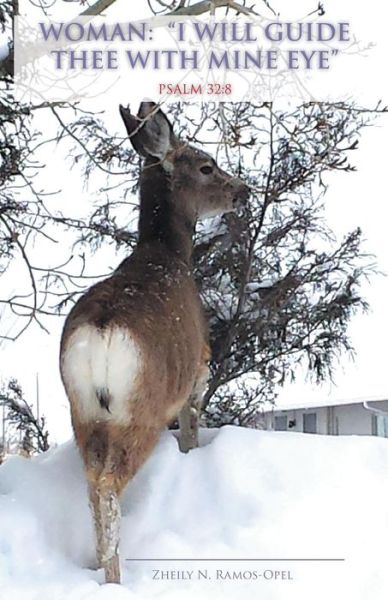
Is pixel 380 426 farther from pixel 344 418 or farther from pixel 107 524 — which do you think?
pixel 107 524

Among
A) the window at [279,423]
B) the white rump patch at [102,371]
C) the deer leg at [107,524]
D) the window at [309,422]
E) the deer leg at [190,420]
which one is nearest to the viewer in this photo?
the white rump patch at [102,371]

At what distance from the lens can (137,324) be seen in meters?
3.44

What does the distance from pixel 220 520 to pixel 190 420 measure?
0.76 meters

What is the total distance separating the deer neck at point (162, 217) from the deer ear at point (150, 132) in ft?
0.35

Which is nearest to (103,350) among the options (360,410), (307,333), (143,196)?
(143,196)

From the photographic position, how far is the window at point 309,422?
10467 millimetres

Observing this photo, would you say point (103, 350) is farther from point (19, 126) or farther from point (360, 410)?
point (360, 410)

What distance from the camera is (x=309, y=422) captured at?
10773mm

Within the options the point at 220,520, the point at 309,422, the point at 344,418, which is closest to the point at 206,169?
the point at 220,520

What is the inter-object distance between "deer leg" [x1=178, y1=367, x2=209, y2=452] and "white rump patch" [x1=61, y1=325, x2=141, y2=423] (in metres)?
1.05

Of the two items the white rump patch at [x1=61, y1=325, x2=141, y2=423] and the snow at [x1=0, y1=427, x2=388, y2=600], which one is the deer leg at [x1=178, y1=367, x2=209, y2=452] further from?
the white rump patch at [x1=61, y1=325, x2=141, y2=423]

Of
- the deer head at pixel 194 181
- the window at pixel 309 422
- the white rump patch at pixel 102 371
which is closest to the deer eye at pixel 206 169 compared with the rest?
the deer head at pixel 194 181

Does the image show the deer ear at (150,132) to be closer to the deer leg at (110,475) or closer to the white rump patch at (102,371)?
the white rump patch at (102,371)

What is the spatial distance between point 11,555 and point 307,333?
221 centimetres
